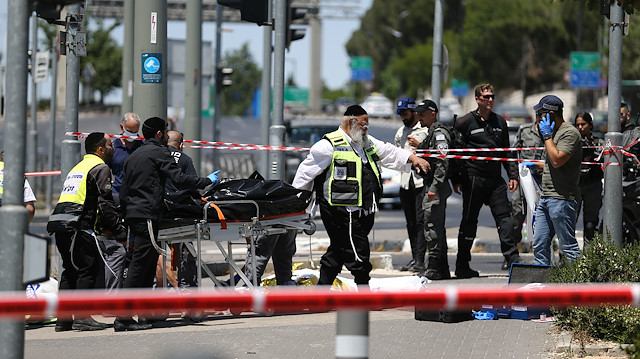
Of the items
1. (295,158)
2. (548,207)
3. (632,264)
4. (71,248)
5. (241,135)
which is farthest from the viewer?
(241,135)

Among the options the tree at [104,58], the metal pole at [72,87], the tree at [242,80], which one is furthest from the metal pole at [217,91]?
the tree at [242,80]

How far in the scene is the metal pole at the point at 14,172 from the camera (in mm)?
5289

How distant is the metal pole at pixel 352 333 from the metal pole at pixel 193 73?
13.2m

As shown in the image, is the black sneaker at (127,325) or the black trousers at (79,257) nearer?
the black sneaker at (127,325)

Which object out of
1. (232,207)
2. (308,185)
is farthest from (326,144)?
(232,207)

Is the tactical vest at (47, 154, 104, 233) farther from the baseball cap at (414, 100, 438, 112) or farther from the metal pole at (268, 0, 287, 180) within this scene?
the baseball cap at (414, 100, 438, 112)

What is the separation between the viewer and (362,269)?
976 cm

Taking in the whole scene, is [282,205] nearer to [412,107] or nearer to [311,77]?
[412,107]

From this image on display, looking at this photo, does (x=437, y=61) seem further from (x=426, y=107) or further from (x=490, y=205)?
(x=490, y=205)

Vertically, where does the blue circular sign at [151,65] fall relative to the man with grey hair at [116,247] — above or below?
above

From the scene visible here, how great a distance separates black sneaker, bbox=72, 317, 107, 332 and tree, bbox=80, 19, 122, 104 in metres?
53.0

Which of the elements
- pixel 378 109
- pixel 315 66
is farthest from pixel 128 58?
pixel 315 66

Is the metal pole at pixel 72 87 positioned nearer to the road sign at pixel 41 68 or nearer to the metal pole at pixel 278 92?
the metal pole at pixel 278 92

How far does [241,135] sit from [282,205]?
49.6 meters
